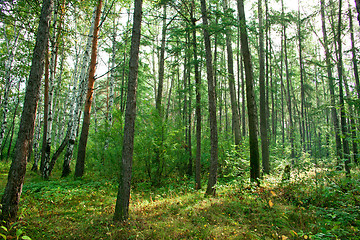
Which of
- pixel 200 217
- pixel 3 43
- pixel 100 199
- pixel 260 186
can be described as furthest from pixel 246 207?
pixel 3 43

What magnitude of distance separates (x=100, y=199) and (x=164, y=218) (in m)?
2.66

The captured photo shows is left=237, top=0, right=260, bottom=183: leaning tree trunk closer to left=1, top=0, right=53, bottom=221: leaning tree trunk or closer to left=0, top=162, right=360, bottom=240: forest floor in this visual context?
left=0, top=162, right=360, bottom=240: forest floor

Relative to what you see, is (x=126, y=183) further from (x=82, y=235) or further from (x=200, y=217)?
(x=200, y=217)

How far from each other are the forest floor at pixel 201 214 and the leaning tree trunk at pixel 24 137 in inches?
11.9

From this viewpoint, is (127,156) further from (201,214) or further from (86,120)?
(86,120)

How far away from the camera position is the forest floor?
12.5 feet

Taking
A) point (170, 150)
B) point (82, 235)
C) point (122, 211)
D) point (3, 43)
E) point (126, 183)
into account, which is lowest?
point (82, 235)

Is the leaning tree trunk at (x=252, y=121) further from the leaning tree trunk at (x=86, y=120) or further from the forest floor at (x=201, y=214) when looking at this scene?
the leaning tree trunk at (x=86, y=120)

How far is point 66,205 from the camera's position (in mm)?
5648

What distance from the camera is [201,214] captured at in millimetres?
4945

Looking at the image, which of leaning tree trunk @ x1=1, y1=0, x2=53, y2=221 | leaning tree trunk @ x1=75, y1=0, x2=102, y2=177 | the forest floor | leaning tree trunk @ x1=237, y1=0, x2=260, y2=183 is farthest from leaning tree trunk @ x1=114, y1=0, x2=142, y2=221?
leaning tree trunk @ x1=75, y1=0, x2=102, y2=177

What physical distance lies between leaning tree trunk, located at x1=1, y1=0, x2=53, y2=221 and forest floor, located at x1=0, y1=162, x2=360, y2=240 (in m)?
0.30

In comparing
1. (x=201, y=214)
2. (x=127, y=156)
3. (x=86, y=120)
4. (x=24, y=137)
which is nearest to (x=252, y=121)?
(x=201, y=214)

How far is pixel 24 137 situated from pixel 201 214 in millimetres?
4459
